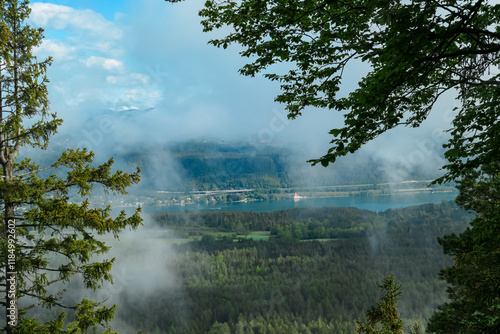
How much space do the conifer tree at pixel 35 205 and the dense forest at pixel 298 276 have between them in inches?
2924

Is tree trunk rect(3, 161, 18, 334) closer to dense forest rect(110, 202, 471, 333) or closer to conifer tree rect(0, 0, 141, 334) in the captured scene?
conifer tree rect(0, 0, 141, 334)

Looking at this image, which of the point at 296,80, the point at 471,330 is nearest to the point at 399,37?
the point at 296,80

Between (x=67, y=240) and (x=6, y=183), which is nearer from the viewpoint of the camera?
(x=6, y=183)

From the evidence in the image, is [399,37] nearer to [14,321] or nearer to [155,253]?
[14,321]

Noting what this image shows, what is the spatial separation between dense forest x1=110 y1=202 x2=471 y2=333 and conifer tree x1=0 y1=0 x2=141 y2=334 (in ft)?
244

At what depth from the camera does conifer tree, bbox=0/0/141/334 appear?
27.8 ft

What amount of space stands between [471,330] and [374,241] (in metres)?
171

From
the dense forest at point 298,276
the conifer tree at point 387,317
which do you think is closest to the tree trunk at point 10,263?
the conifer tree at point 387,317

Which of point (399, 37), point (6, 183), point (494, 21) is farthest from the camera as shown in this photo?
point (6, 183)

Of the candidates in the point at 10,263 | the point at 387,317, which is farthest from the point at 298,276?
the point at 10,263

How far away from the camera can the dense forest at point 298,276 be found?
88750mm

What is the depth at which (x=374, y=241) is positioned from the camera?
16125cm

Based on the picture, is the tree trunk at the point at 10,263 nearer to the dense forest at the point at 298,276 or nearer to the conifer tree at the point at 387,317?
the conifer tree at the point at 387,317

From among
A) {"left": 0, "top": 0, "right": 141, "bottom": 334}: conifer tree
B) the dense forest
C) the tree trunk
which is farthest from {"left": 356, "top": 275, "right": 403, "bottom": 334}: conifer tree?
the dense forest
